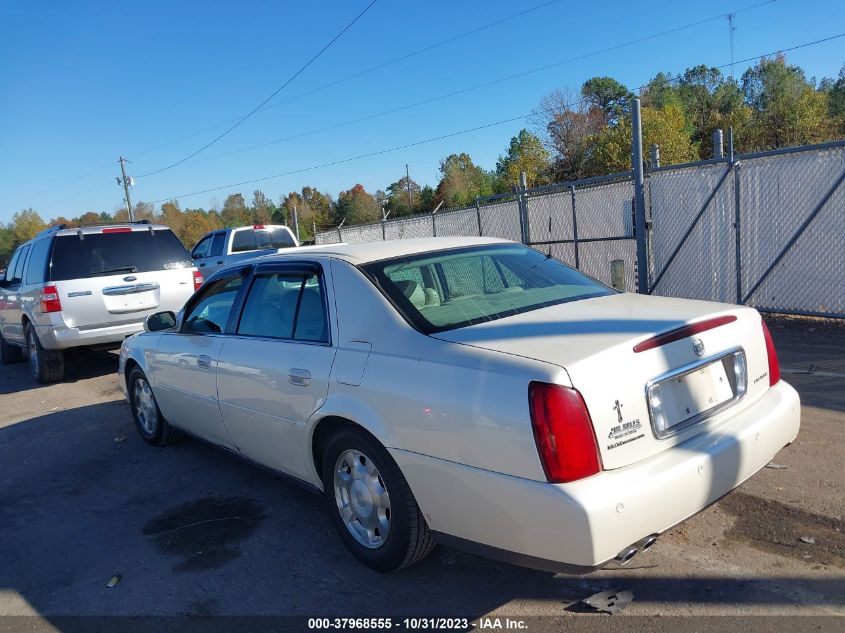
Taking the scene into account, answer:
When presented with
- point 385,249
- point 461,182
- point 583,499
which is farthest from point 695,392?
point 461,182

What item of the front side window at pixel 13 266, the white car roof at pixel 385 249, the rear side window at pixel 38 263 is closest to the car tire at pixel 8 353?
the front side window at pixel 13 266

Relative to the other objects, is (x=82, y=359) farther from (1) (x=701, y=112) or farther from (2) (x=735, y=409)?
(1) (x=701, y=112)

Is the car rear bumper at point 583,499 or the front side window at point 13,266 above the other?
the front side window at point 13,266

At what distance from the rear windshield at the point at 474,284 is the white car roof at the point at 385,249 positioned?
69mm

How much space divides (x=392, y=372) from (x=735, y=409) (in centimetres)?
162

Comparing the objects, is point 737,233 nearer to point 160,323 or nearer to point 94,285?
point 160,323

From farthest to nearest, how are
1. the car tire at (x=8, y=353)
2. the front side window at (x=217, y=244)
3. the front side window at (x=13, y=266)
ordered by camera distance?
the front side window at (x=217, y=244) < the car tire at (x=8, y=353) < the front side window at (x=13, y=266)

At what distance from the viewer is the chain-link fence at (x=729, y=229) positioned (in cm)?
782

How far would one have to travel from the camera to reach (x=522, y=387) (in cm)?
252

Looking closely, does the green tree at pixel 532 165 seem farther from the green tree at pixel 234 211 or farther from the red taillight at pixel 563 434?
the red taillight at pixel 563 434

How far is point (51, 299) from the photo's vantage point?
8422 millimetres

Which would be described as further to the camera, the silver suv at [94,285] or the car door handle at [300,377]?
the silver suv at [94,285]

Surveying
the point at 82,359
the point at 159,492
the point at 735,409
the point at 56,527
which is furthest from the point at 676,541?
the point at 82,359

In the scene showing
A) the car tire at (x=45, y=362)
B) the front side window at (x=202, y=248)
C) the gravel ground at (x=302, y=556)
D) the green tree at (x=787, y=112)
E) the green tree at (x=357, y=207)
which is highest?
the green tree at (x=787, y=112)
